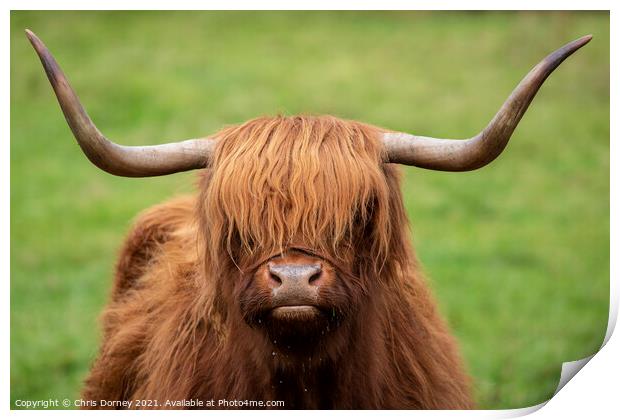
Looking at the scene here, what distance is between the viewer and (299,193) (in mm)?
3516

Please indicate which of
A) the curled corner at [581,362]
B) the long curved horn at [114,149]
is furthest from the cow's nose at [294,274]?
the curled corner at [581,362]

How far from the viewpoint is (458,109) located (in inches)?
264

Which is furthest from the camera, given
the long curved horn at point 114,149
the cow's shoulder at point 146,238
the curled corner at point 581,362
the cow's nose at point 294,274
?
the cow's shoulder at point 146,238

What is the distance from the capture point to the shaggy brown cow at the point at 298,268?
3436mm

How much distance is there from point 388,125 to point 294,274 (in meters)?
4.19

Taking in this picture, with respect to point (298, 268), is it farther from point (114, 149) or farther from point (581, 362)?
point (581, 362)

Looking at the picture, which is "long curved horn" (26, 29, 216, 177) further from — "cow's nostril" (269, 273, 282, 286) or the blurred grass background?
"cow's nostril" (269, 273, 282, 286)

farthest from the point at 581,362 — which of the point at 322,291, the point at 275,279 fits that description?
the point at 275,279

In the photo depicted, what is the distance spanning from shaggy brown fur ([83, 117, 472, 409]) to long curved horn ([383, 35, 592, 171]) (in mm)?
99

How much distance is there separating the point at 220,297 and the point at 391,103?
370 cm

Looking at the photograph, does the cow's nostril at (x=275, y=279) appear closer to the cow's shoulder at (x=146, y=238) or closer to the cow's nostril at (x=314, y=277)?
the cow's nostril at (x=314, y=277)

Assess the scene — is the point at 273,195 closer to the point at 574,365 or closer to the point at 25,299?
the point at 574,365

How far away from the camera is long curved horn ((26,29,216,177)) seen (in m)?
3.42
